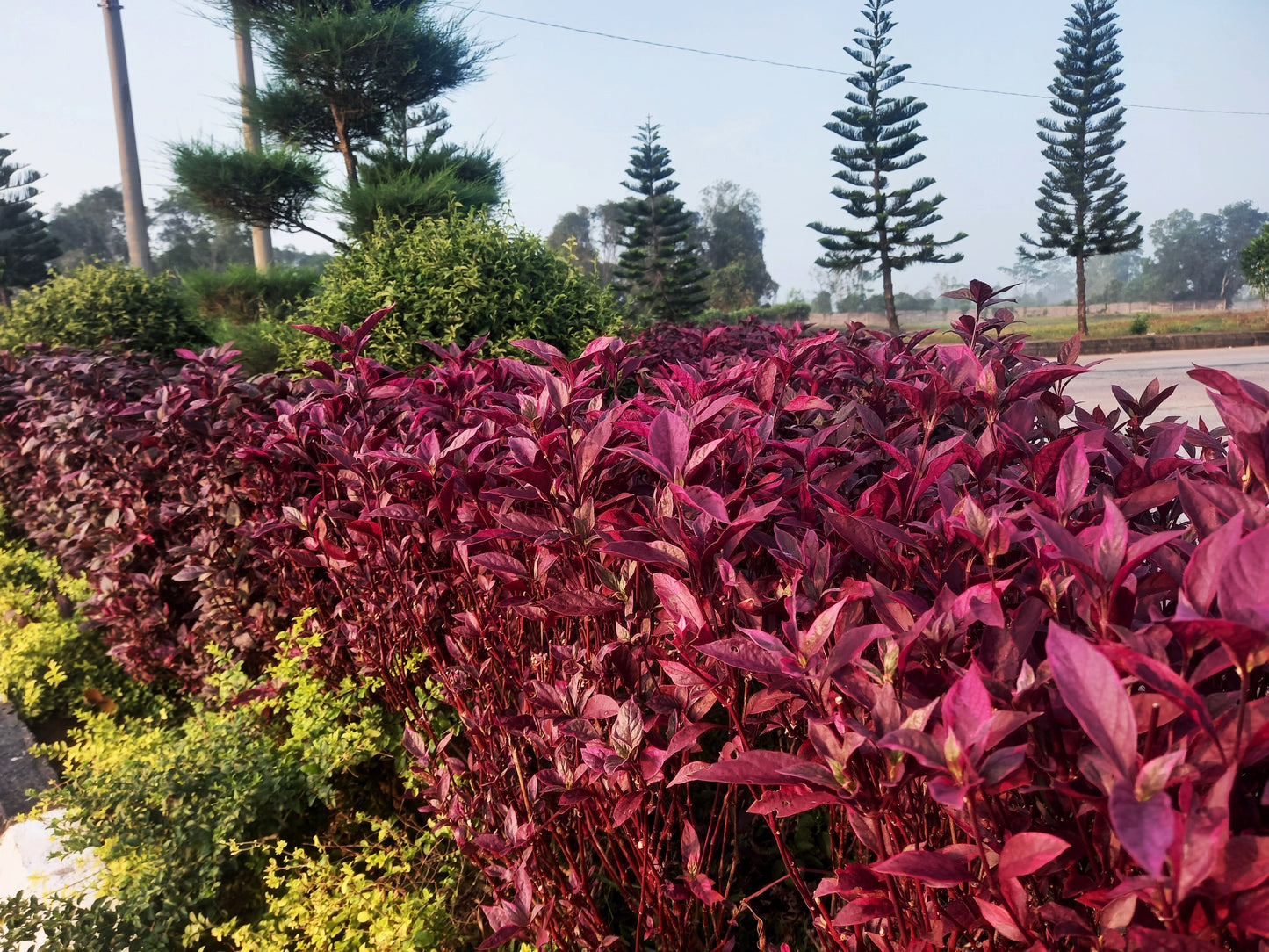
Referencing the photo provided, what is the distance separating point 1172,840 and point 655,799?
100 cm

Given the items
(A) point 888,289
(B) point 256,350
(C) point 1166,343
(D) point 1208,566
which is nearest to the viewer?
(D) point 1208,566

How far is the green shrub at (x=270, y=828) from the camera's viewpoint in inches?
64.4

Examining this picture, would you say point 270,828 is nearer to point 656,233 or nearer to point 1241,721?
point 1241,721

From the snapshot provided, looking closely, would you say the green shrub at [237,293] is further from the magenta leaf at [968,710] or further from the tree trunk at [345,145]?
the magenta leaf at [968,710]

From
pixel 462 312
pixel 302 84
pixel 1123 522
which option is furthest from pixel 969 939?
pixel 302 84

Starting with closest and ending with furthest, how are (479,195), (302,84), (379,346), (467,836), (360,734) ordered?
(467,836), (360,734), (379,346), (479,195), (302,84)

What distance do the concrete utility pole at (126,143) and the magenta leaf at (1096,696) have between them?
48.0ft

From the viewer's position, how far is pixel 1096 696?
0.59 metres

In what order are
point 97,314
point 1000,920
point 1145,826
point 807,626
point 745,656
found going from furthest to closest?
point 97,314 → point 807,626 → point 745,656 → point 1000,920 → point 1145,826

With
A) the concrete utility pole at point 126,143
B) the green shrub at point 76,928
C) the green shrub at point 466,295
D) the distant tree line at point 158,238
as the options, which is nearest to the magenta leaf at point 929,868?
the green shrub at point 76,928

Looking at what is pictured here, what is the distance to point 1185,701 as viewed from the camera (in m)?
0.55

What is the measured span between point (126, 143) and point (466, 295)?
A: 12300mm

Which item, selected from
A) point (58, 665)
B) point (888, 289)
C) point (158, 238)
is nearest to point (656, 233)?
point (888, 289)

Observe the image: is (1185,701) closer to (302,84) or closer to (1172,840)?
(1172,840)
